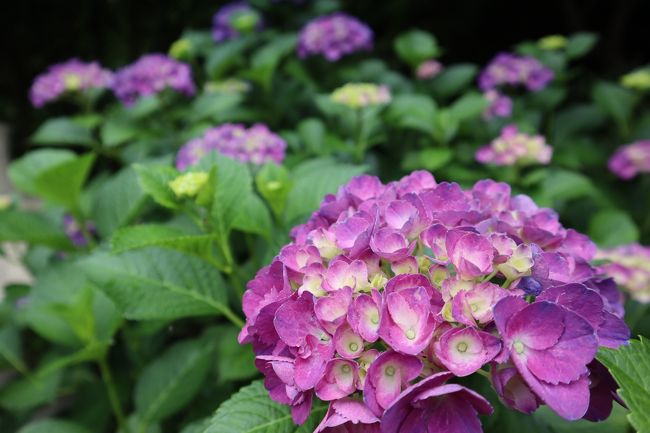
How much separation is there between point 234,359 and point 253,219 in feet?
0.89

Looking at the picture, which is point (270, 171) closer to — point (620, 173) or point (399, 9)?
point (620, 173)

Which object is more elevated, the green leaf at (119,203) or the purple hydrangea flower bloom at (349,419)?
the purple hydrangea flower bloom at (349,419)

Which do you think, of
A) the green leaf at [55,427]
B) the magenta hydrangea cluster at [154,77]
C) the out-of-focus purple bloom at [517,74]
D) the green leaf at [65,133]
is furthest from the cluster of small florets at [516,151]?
the green leaf at [65,133]

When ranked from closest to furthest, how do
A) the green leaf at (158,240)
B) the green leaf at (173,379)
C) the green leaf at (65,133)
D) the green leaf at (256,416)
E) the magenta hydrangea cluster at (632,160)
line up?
the green leaf at (256,416)
the green leaf at (158,240)
the green leaf at (173,379)
the magenta hydrangea cluster at (632,160)
the green leaf at (65,133)

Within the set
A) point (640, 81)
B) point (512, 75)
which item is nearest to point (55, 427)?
point (512, 75)

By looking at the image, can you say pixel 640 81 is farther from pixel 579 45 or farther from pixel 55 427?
pixel 55 427

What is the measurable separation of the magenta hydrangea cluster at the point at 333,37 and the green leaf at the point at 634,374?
159cm

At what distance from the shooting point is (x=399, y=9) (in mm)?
3271

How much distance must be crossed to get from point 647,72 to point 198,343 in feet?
5.87

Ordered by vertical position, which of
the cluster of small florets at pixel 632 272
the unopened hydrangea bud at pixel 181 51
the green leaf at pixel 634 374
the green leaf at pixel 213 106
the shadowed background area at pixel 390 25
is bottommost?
the shadowed background area at pixel 390 25

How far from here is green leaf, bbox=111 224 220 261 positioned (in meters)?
0.82

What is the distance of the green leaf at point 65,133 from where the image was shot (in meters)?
1.93

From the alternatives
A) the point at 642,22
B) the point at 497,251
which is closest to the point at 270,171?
the point at 497,251

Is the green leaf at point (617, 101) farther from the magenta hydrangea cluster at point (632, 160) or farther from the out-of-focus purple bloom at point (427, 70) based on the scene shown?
the out-of-focus purple bloom at point (427, 70)
